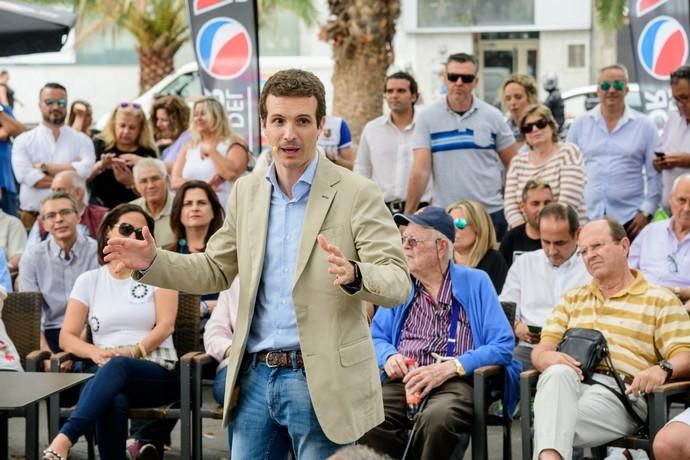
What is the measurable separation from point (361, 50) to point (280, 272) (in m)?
9.41

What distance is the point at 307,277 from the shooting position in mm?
3740

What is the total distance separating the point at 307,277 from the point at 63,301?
13.2ft

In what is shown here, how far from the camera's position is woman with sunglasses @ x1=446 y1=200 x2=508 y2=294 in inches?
283

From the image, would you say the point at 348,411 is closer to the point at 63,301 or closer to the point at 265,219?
the point at 265,219

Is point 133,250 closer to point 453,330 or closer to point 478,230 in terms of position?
point 453,330

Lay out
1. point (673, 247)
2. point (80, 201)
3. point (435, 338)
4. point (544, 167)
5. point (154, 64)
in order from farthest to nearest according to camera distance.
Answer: point (154, 64) < point (80, 201) < point (544, 167) < point (673, 247) < point (435, 338)

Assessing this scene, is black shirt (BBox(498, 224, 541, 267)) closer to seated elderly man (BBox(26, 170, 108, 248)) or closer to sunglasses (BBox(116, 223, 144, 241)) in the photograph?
seated elderly man (BBox(26, 170, 108, 248))

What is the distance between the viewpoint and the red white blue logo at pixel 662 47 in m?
9.27

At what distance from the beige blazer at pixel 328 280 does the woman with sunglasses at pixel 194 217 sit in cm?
355

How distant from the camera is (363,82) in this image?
12.9 meters

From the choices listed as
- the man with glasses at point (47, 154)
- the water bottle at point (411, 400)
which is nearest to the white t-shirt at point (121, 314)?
the water bottle at point (411, 400)

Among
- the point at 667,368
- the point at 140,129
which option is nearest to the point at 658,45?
the point at 140,129

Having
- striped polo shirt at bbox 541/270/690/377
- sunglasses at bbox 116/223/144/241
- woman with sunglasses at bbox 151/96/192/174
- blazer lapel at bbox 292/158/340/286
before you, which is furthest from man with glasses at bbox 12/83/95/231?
blazer lapel at bbox 292/158/340/286

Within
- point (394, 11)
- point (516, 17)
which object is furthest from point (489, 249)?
point (516, 17)
